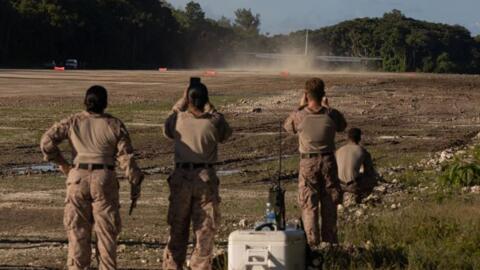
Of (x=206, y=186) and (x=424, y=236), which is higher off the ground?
(x=206, y=186)

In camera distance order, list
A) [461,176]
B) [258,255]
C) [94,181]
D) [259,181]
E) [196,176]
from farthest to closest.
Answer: [259,181] < [461,176] < [196,176] < [94,181] < [258,255]

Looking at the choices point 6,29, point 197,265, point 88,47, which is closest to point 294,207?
point 197,265

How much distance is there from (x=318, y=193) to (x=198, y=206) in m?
1.88

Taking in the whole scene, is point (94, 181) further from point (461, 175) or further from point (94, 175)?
point (461, 175)

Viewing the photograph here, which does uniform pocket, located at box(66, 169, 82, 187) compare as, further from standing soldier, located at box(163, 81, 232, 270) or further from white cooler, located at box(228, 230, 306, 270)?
white cooler, located at box(228, 230, 306, 270)

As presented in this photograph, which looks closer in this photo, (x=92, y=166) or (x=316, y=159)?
(x=92, y=166)

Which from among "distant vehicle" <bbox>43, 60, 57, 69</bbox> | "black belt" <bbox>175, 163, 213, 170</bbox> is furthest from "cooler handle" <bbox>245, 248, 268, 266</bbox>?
"distant vehicle" <bbox>43, 60, 57, 69</bbox>

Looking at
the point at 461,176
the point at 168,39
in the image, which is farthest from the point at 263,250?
the point at 168,39

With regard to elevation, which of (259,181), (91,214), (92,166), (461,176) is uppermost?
(92,166)

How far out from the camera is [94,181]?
31.7 ft

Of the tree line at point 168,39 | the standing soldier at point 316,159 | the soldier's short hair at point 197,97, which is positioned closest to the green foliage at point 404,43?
the tree line at point 168,39

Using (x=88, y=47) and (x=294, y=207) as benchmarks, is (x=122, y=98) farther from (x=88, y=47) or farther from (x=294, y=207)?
(x=88, y=47)

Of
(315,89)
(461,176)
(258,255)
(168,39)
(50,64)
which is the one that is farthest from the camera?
(168,39)

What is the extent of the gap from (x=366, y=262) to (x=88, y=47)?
336 ft
